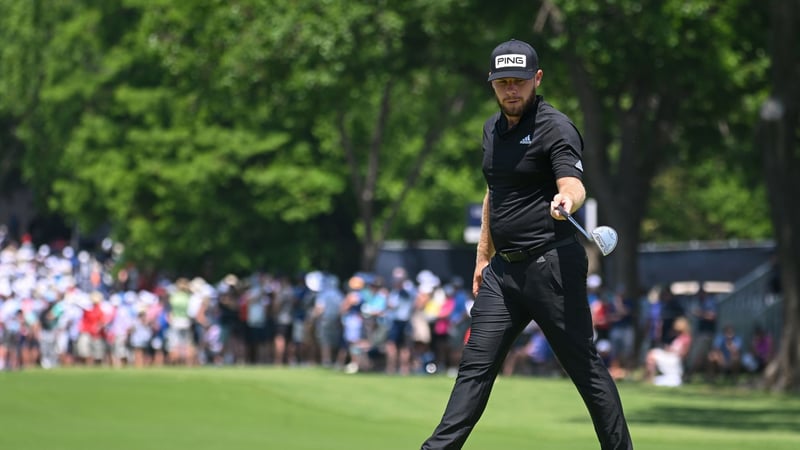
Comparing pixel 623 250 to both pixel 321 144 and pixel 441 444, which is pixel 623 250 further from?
pixel 441 444

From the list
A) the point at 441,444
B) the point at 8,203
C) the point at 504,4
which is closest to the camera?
the point at 441,444

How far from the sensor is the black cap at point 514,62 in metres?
7.82

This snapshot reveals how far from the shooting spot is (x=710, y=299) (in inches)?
1156

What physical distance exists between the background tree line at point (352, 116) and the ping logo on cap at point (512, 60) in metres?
18.0

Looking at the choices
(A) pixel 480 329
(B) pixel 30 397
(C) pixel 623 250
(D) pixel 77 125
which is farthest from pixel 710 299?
(D) pixel 77 125

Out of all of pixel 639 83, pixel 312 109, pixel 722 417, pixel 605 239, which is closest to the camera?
pixel 605 239

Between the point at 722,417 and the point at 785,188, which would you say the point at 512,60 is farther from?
the point at 785,188

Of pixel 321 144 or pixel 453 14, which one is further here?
pixel 321 144

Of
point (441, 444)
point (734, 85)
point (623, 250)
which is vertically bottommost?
point (441, 444)

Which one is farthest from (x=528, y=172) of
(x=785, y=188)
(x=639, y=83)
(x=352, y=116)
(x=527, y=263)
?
(x=352, y=116)

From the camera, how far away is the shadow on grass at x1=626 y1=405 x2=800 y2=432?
1786cm

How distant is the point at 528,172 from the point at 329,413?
36.5ft

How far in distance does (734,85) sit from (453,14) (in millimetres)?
5697

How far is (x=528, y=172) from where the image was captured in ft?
26.0
